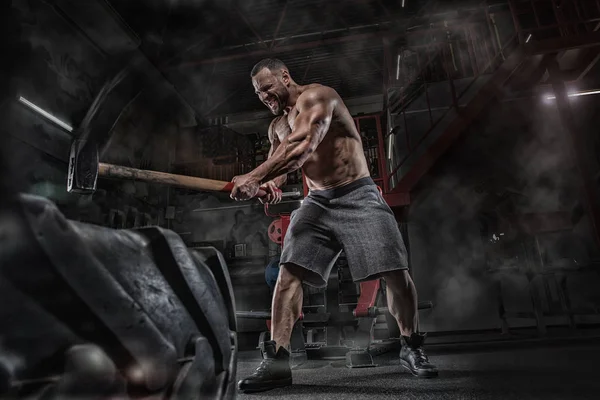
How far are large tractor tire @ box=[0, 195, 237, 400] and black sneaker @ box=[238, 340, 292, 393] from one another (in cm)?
103

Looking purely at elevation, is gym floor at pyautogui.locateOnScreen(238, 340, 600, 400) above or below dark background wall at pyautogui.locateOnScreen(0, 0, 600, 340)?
below

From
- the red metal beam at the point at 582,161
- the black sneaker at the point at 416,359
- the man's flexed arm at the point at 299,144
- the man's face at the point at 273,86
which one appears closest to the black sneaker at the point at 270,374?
the black sneaker at the point at 416,359

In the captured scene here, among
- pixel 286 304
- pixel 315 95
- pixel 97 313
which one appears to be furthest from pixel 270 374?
pixel 315 95

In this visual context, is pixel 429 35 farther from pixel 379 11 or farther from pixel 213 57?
pixel 213 57

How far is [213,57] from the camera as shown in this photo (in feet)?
22.4

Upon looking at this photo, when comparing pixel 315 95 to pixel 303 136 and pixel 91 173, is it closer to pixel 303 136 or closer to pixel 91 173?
pixel 303 136

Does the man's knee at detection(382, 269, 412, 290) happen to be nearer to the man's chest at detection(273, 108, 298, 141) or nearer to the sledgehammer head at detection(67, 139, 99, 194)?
the man's chest at detection(273, 108, 298, 141)

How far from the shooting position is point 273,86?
7.02 feet

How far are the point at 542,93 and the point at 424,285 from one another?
3.06 metres

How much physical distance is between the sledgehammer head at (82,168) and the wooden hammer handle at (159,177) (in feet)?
0.20

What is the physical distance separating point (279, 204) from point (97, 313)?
531cm

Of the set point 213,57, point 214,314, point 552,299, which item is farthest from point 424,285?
point 213,57

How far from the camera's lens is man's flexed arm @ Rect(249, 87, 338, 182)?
1.78 meters

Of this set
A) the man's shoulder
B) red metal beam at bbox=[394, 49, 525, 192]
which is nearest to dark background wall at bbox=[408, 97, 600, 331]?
red metal beam at bbox=[394, 49, 525, 192]
